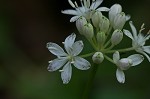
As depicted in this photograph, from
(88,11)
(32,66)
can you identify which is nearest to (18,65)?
(32,66)

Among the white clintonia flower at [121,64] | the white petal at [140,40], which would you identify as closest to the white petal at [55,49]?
the white clintonia flower at [121,64]

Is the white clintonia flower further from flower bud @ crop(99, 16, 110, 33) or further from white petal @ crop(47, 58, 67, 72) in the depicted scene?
white petal @ crop(47, 58, 67, 72)

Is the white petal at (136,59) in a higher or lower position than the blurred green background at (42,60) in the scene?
higher

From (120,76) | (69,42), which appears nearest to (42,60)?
(69,42)

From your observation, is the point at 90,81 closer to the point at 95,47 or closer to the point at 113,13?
the point at 95,47

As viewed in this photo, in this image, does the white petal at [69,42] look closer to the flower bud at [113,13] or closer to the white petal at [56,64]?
the white petal at [56,64]

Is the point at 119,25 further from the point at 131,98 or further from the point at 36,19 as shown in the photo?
the point at 36,19

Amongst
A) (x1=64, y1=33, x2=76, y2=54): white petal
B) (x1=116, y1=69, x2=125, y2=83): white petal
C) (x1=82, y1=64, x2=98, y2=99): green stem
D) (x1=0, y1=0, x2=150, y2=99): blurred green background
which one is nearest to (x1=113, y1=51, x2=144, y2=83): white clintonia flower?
(x1=116, y1=69, x2=125, y2=83): white petal
